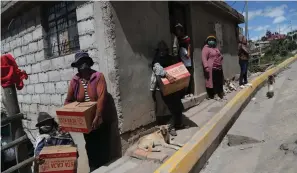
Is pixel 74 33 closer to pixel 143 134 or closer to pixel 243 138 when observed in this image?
pixel 143 134

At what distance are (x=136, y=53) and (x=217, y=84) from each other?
324 centimetres

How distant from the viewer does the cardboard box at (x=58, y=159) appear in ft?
11.4

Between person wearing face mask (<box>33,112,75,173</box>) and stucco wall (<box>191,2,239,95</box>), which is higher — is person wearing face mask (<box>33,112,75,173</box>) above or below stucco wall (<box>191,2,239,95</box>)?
below

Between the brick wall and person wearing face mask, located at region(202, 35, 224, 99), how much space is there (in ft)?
10.6

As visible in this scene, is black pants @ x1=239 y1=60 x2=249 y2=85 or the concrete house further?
black pants @ x1=239 y1=60 x2=249 y2=85

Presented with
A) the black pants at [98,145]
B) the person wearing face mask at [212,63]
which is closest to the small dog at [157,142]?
the black pants at [98,145]

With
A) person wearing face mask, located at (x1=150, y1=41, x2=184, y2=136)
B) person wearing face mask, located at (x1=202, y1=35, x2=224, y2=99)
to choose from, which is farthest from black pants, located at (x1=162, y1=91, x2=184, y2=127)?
person wearing face mask, located at (x1=202, y1=35, x2=224, y2=99)

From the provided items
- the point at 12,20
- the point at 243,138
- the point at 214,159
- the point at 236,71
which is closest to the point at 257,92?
the point at 236,71

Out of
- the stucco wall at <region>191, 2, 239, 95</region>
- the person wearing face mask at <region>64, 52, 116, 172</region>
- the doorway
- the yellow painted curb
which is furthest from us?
the stucco wall at <region>191, 2, 239, 95</region>

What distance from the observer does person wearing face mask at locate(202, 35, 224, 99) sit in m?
6.71

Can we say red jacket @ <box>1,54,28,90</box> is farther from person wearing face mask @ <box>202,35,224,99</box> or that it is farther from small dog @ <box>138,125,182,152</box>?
person wearing face mask @ <box>202,35,224,99</box>

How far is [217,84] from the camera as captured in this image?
7074 mm

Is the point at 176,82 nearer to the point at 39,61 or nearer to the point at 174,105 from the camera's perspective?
the point at 174,105

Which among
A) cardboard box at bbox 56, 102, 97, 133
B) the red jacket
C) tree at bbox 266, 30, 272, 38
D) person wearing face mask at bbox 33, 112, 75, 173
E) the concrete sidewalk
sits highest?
tree at bbox 266, 30, 272, 38
